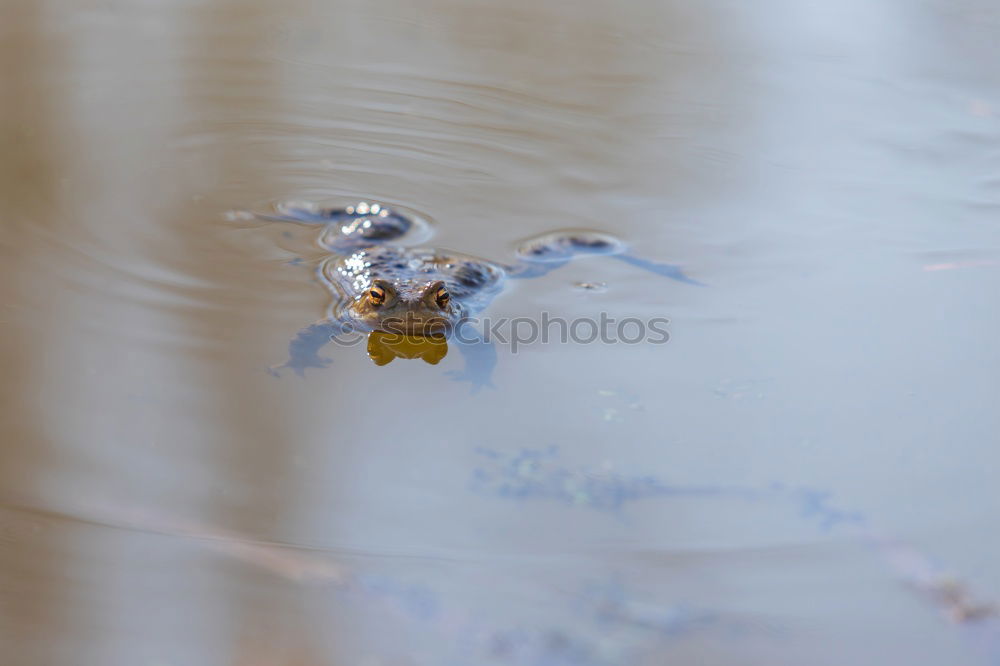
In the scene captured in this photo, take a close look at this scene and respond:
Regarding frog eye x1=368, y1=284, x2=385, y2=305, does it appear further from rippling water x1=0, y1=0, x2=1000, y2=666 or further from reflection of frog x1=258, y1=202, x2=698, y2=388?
rippling water x1=0, y1=0, x2=1000, y2=666

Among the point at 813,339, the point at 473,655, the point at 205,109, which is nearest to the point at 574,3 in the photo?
the point at 205,109

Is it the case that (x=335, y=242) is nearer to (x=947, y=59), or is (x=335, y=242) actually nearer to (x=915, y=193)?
(x=915, y=193)

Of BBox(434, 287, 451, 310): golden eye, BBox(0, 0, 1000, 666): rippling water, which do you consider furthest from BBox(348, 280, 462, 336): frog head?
BBox(0, 0, 1000, 666): rippling water

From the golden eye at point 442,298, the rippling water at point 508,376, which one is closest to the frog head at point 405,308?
the golden eye at point 442,298

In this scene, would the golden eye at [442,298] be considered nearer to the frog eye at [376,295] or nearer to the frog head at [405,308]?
the frog head at [405,308]

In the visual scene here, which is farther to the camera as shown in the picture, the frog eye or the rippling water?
the frog eye

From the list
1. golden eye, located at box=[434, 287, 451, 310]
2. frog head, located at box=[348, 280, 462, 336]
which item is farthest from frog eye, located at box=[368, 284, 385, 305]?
golden eye, located at box=[434, 287, 451, 310]
